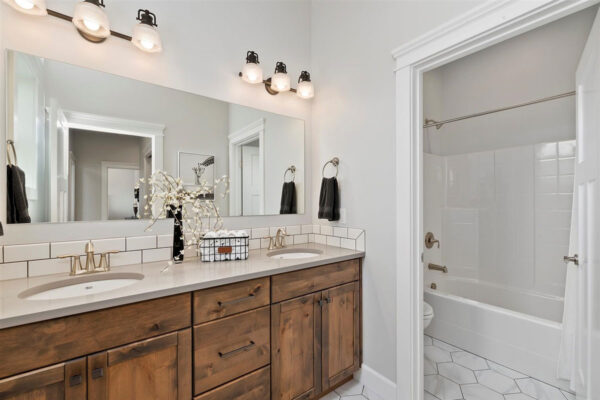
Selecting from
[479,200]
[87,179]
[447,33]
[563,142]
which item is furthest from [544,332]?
[87,179]

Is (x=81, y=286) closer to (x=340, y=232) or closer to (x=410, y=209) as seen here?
(x=340, y=232)

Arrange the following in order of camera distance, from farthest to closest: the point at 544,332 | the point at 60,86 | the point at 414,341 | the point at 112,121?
the point at 544,332 < the point at 414,341 < the point at 112,121 < the point at 60,86

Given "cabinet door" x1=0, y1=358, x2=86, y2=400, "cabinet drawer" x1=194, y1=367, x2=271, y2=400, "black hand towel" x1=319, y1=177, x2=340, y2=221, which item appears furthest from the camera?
"black hand towel" x1=319, y1=177, x2=340, y2=221

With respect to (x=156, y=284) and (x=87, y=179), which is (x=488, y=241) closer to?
(x=156, y=284)

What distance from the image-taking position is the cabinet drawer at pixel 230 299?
117 cm

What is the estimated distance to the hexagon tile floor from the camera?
1692 mm

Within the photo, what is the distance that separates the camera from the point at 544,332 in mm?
1810

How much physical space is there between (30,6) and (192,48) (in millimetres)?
725

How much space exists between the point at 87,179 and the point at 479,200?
10.3 feet

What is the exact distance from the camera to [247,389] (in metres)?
1.31

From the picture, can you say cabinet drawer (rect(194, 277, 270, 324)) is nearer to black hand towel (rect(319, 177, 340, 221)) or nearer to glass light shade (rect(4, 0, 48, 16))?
black hand towel (rect(319, 177, 340, 221))

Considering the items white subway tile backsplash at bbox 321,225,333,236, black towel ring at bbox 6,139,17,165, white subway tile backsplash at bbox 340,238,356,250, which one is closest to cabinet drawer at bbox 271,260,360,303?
white subway tile backsplash at bbox 340,238,356,250

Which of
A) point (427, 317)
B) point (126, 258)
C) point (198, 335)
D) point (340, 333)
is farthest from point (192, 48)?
point (427, 317)

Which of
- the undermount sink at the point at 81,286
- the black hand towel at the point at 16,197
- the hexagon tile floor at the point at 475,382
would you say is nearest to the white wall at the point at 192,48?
the black hand towel at the point at 16,197
